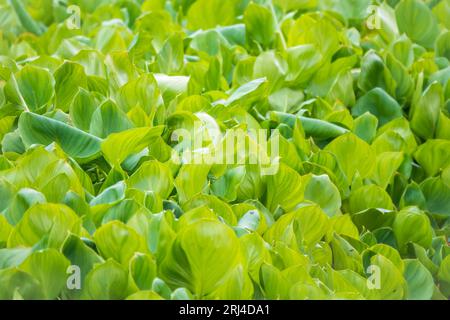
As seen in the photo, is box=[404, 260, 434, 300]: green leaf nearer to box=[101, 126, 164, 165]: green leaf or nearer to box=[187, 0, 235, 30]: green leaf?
box=[101, 126, 164, 165]: green leaf

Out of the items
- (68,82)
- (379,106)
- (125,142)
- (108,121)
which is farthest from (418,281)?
(68,82)

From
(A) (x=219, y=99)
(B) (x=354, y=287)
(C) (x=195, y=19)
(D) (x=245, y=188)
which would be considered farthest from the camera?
(C) (x=195, y=19)

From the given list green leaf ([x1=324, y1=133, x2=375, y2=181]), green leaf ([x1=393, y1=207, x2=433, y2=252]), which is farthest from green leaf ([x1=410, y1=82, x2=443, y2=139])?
green leaf ([x1=393, y1=207, x2=433, y2=252])

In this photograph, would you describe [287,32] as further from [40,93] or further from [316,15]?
[40,93]

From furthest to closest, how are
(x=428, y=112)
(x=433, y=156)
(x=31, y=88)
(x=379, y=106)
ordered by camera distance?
(x=379, y=106) < (x=428, y=112) < (x=433, y=156) < (x=31, y=88)

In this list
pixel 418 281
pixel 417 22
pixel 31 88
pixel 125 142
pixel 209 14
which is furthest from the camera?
pixel 209 14

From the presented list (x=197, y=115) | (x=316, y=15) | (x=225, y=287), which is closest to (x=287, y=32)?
(x=316, y=15)

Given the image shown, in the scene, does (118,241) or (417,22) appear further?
(417,22)

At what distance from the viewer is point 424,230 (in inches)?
100

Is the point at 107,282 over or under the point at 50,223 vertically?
under

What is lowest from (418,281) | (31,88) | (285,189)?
(418,281)

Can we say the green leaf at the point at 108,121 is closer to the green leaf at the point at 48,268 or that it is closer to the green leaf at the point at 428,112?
the green leaf at the point at 48,268

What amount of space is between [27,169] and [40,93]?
490mm

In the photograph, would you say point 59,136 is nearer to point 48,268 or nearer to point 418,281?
point 48,268
